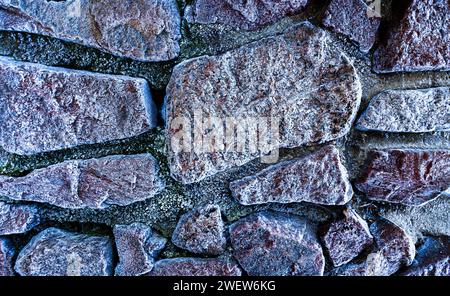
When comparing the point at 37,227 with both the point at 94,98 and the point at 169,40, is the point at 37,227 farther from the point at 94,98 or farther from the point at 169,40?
the point at 169,40

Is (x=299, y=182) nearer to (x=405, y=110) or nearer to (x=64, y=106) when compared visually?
(x=405, y=110)

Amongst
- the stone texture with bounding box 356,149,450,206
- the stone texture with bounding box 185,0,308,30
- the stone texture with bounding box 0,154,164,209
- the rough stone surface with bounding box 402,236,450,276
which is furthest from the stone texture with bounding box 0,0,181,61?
the rough stone surface with bounding box 402,236,450,276

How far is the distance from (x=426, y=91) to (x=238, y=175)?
34cm

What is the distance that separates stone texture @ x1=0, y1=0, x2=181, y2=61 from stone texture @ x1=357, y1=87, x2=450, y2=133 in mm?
343

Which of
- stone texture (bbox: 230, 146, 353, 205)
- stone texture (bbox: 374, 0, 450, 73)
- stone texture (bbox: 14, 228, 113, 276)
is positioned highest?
stone texture (bbox: 374, 0, 450, 73)

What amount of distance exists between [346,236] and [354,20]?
0.35 meters

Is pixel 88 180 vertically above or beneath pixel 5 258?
above

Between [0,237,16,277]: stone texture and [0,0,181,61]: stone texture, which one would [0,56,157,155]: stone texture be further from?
[0,237,16,277]: stone texture

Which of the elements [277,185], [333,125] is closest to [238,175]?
[277,185]

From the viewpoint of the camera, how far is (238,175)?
749mm

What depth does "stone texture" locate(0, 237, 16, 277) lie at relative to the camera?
2.49 ft

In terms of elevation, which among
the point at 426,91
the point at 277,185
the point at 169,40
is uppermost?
the point at 169,40

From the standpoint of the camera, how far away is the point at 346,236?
29.9 inches

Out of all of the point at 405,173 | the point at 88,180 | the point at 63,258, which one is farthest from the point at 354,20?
the point at 63,258
